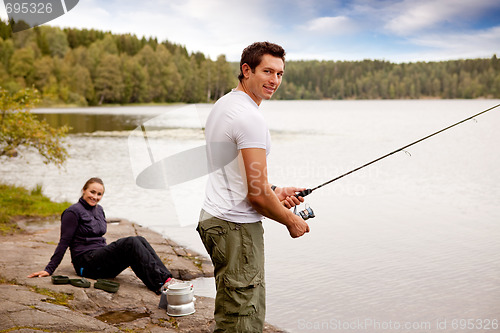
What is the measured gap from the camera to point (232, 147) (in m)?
2.50

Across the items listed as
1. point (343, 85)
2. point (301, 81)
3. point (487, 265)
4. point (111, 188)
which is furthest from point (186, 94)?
point (487, 265)

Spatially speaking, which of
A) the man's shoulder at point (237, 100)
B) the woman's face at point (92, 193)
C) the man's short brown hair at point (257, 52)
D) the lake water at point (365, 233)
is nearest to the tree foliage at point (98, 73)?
the lake water at point (365, 233)

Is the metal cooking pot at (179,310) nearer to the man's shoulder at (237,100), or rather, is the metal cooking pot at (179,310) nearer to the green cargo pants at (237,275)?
the green cargo pants at (237,275)

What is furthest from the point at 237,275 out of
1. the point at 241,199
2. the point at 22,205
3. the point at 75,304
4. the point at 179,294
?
the point at 22,205

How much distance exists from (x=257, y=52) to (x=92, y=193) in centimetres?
329

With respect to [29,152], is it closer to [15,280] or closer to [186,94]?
[15,280]

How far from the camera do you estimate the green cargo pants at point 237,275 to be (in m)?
2.55

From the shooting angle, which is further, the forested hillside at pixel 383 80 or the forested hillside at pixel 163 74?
the forested hillside at pixel 383 80

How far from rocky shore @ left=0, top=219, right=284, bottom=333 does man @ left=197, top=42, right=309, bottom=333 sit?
2.02 metres

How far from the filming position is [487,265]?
746 cm

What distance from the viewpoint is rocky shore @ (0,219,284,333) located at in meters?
4.07

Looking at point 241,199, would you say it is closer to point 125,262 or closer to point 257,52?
point 257,52

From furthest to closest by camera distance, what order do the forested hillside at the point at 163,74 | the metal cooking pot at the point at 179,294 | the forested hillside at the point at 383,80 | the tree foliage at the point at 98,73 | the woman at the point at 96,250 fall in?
the forested hillside at the point at 383,80 → the forested hillside at the point at 163,74 → the tree foliage at the point at 98,73 → the woman at the point at 96,250 → the metal cooking pot at the point at 179,294

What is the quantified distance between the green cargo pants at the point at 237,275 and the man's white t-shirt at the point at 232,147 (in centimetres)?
7
